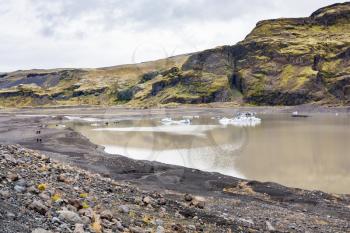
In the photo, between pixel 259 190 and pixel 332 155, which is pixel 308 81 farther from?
pixel 259 190

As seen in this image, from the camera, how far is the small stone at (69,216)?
1202 centimetres

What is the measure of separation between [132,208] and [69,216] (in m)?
4.66

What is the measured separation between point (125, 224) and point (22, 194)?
331 centimetres

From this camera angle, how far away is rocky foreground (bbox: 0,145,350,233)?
39.0ft

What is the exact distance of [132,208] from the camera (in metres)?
16.6

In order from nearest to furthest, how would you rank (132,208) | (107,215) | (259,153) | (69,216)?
1. (69,216)
2. (107,215)
3. (132,208)
4. (259,153)

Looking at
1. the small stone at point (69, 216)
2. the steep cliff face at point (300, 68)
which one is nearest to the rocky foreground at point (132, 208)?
the small stone at point (69, 216)

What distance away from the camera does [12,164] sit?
1812 centimetres

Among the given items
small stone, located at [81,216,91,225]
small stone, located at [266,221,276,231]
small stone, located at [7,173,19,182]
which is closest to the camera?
small stone, located at [81,216,91,225]

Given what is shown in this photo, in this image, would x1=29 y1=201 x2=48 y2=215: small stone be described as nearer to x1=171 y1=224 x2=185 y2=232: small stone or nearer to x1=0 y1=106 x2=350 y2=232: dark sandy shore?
x1=171 y1=224 x2=185 y2=232: small stone

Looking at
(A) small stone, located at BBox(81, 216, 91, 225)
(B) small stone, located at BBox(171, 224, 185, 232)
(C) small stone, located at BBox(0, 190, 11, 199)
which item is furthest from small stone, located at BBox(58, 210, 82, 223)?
(B) small stone, located at BBox(171, 224, 185, 232)

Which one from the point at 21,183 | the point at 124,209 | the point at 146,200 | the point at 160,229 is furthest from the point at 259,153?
the point at 21,183

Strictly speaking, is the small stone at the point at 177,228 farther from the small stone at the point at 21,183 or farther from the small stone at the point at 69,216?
the small stone at the point at 21,183

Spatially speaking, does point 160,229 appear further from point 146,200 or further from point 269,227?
point 269,227
